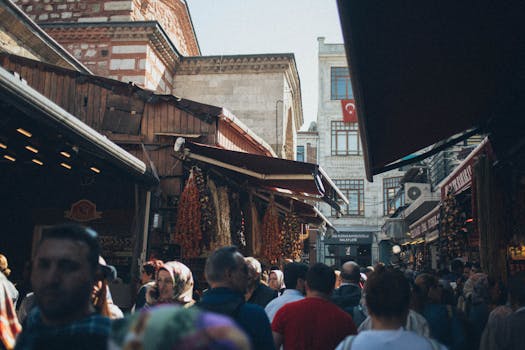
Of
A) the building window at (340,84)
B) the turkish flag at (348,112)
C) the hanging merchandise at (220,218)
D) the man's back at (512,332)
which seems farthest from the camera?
the building window at (340,84)

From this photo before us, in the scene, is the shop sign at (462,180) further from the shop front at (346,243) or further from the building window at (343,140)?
the building window at (343,140)

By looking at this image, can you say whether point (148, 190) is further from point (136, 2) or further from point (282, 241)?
point (136, 2)

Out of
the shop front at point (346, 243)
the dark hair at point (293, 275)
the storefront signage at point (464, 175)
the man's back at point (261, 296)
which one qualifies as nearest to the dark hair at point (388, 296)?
the dark hair at point (293, 275)

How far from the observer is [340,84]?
39.9 metres

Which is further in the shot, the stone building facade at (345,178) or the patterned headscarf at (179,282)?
the stone building facade at (345,178)

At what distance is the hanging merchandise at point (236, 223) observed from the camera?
10805mm

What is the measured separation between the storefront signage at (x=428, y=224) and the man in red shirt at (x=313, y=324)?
31.2 feet

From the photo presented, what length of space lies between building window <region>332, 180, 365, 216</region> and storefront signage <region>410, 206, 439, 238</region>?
17.7 metres

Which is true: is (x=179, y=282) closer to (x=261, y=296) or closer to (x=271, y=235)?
(x=261, y=296)

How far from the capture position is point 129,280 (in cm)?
973

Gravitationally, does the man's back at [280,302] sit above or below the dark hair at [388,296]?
below

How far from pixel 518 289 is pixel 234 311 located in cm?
266

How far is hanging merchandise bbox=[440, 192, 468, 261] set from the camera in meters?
8.49

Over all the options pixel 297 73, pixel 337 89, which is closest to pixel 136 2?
pixel 297 73
